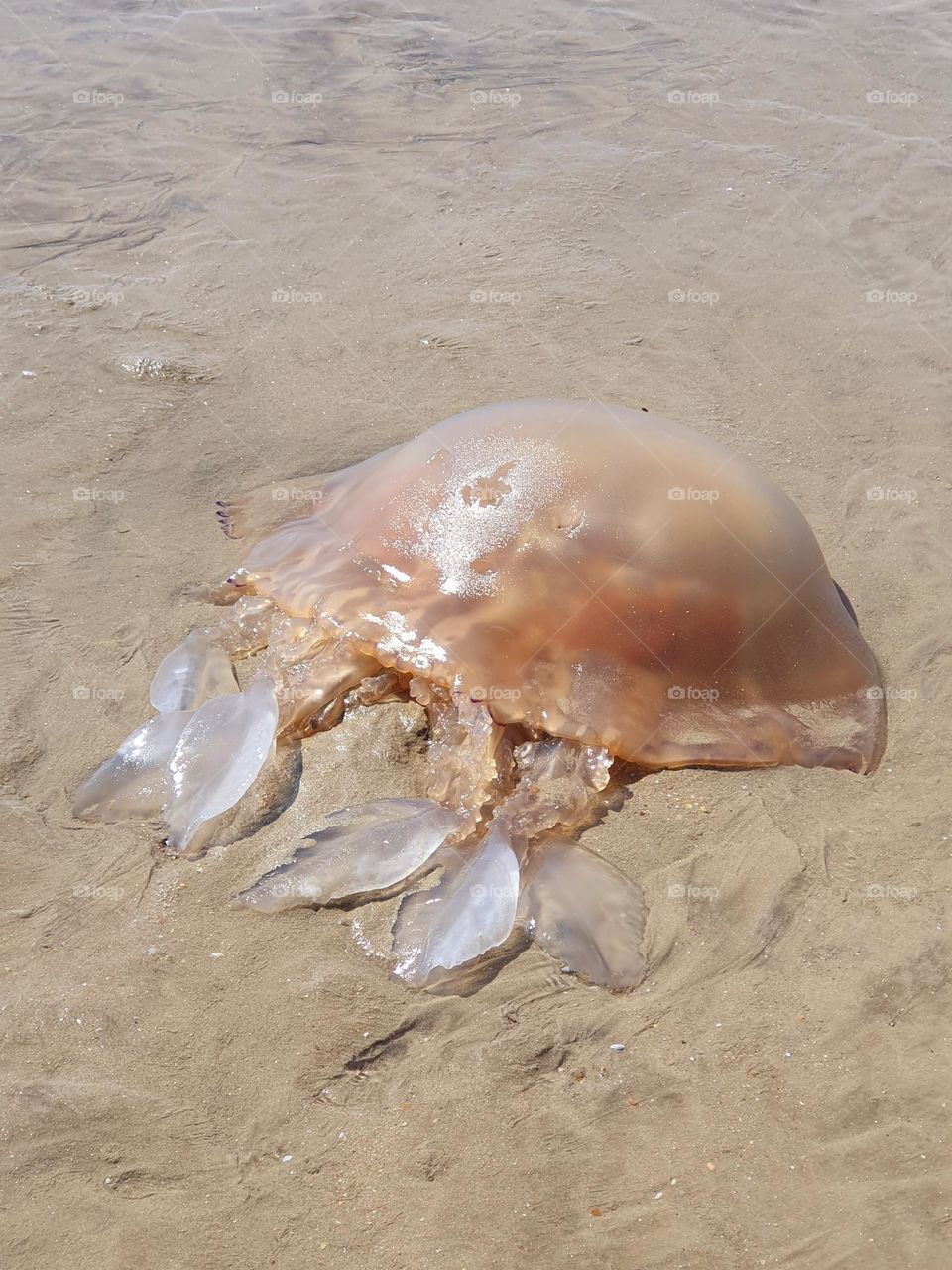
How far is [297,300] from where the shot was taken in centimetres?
663

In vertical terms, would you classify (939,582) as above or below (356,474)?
below

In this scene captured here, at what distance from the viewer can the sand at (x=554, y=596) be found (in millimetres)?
2701

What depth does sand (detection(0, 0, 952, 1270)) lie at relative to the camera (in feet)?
8.86

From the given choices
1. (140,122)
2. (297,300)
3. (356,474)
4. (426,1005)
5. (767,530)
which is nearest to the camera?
(426,1005)

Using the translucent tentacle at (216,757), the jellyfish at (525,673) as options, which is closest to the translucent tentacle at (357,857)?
the jellyfish at (525,673)

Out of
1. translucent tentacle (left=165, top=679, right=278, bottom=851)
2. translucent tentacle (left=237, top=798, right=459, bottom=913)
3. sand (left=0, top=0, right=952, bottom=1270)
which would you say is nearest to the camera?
sand (left=0, top=0, right=952, bottom=1270)

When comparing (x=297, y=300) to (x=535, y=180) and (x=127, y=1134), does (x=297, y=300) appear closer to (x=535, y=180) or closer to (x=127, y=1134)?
(x=535, y=180)

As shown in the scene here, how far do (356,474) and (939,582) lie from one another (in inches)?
95.2

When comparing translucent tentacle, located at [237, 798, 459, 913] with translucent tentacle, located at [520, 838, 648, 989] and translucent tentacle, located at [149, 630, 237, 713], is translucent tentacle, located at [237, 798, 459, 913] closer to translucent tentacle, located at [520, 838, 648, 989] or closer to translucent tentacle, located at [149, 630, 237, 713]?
translucent tentacle, located at [520, 838, 648, 989]

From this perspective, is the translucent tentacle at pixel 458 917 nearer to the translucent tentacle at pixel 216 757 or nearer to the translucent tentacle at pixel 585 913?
the translucent tentacle at pixel 585 913

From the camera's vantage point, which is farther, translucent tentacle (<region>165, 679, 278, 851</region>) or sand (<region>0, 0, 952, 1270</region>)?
translucent tentacle (<region>165, 679, 278, 851</region>)

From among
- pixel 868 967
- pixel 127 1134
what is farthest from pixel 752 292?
pixel 127 1134

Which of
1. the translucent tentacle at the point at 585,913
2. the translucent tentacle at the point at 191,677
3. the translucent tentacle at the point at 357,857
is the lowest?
the translucent tentacle at the point at 585,913

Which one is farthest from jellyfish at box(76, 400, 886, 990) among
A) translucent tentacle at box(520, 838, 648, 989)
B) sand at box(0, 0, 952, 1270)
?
sand at box(0, 0, 952, 1270)
